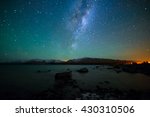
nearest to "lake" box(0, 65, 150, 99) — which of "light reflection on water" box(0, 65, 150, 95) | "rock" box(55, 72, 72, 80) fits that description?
"light reflection on water" box(0, 65, 150, 95)

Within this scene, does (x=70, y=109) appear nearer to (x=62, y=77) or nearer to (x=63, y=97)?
(x=63, y=97)

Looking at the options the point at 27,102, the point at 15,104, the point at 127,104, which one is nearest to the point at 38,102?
the point at 27,102

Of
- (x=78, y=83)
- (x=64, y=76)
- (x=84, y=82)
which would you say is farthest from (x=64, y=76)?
(x=78, y=83)

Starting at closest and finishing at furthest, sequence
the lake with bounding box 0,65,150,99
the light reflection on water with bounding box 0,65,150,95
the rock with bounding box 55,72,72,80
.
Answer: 1. the lake with bounding box 0,65,150,99
2. the light reflection on water with bounding box 0,65,150,95
3. the rock with bounding box 55,72,72,80

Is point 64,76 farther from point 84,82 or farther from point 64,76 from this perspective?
point 84,82

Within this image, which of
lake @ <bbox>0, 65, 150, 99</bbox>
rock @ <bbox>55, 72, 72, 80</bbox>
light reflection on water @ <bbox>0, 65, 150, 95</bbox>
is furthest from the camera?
rock @ <bbox>55, 72, 72, 80</bbox>

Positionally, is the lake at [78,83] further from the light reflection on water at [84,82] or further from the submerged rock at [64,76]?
the submerged rock at [64,76]

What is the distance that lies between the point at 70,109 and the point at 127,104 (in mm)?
2973

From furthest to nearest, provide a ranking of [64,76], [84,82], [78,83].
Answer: [64,76] → [84,82] → [78,83]

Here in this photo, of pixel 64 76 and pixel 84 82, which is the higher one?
pixel 64 76

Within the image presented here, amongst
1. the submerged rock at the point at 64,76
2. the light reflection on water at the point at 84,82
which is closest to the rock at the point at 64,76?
the submerged rock at the point at 64,76

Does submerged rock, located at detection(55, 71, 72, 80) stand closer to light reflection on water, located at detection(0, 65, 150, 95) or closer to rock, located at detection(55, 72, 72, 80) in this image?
rock, located at detection(55, 72, 72, 80)

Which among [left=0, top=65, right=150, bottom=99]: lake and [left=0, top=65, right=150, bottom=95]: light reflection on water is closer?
[left=0, top=65, right=150, bottom=99]: lake

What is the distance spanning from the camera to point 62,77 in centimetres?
4091
